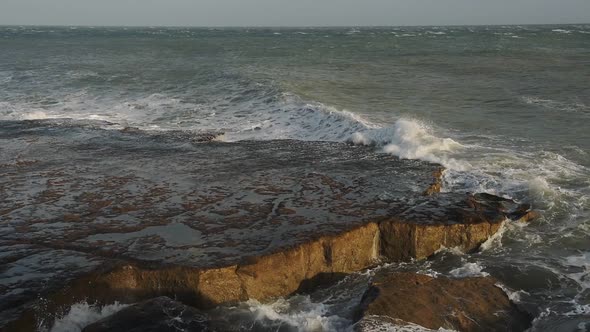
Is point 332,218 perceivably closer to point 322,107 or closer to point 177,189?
point 177,189

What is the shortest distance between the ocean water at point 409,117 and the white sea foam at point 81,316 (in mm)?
21

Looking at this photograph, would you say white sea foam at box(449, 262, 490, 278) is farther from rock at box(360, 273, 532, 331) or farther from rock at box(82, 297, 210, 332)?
rock at box(82, 297, 210, 332)

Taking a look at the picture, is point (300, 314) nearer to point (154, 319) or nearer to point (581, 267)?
point (154, 319)

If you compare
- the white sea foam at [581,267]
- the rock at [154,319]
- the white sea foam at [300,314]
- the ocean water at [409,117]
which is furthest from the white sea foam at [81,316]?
the white sea foam at [581,267]

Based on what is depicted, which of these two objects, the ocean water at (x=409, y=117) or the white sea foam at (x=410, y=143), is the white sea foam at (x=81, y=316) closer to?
the ocean water at (x=409, y=117)

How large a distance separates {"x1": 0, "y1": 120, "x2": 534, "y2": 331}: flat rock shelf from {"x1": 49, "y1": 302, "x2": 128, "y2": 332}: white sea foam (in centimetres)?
10

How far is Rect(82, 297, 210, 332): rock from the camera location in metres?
5.55

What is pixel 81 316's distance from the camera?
626 cm

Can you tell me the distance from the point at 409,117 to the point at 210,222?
36.5ft

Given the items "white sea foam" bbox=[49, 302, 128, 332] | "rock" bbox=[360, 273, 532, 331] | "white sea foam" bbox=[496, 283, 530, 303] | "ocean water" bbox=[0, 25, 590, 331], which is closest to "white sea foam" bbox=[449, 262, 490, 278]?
"ocean water" bbox=[0, 25, 590, 331]

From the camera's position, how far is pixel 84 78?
2944cm

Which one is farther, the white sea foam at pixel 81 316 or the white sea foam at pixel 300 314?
the white sea foam at pixel 300 314

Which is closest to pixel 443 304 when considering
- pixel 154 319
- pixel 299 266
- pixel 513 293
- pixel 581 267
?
pixel 513 293

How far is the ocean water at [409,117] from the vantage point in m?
7.54
